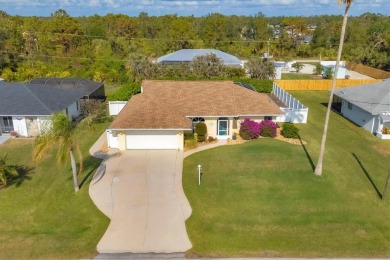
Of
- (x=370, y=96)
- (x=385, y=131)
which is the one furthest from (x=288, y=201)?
(x=370, y=96)

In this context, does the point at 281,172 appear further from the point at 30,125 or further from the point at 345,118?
the point at 30,125

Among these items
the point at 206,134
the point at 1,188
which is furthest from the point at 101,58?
the point at 1,188

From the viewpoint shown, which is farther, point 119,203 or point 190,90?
point 190,90

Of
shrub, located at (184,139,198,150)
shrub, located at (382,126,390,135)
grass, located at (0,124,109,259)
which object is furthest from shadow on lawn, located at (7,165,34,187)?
shrub, located at (382,126,390,135)

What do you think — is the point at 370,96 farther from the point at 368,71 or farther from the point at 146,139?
the point at 368,71

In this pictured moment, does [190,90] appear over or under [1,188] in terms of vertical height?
over

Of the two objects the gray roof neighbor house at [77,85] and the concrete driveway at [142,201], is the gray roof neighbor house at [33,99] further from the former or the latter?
the concrete driveway at [142,201]

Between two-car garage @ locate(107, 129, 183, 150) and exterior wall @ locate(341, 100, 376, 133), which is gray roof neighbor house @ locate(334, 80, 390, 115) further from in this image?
two-car garage @ locate(107, 129, 183, 150)
